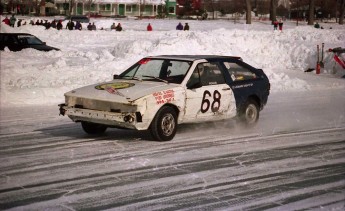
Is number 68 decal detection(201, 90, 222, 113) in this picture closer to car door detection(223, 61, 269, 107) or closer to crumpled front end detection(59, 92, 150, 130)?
car door detection(223, 61, 269, 107)

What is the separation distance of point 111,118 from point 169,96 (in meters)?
1.01

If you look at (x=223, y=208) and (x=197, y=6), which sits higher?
(x=197, y=6)

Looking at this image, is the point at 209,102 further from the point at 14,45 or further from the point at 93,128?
the point at 14,45

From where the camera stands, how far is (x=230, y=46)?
26.3 meters

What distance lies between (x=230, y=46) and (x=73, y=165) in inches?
770

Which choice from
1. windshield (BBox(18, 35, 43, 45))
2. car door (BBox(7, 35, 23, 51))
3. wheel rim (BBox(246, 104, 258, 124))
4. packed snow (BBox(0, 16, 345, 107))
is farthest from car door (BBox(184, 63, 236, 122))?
windshield (BBox(18, 35, 43, 45))

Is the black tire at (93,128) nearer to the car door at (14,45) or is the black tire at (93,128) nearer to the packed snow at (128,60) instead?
the packed snow at (128,60)

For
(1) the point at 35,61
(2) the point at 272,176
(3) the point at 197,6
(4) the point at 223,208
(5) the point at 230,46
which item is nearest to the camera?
(4) the point at 223,208

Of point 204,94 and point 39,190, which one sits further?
point 204,94

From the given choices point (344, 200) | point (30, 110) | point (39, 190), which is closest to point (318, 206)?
point (344, 200)

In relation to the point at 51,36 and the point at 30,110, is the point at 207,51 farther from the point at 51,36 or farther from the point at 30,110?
the point at 51,36

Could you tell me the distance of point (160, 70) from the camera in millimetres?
10102

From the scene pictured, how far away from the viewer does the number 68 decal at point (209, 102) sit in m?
9.67

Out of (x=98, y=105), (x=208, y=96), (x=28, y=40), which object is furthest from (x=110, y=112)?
(x=28, y=40)
